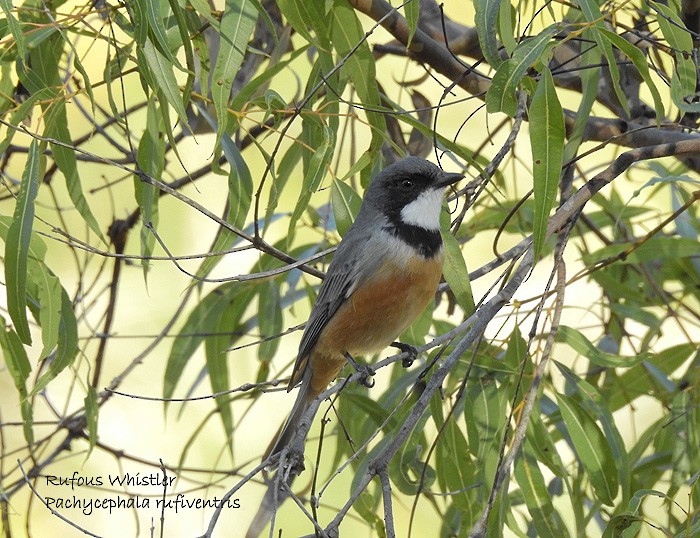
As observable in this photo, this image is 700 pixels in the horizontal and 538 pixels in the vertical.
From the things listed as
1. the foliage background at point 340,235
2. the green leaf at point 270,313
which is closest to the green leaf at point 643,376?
the foliage background at point 340,235

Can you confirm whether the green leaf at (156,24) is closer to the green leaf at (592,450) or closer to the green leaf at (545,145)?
the green leaf at (545,145)

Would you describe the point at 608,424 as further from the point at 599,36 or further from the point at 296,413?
the point at 599,36

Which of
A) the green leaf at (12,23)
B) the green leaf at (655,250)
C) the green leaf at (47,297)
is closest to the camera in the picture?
the green leaf at (12,23)

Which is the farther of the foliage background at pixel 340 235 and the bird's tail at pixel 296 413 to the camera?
the bird's tail at pixel 296 413

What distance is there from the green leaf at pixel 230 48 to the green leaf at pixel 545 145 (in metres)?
0.73

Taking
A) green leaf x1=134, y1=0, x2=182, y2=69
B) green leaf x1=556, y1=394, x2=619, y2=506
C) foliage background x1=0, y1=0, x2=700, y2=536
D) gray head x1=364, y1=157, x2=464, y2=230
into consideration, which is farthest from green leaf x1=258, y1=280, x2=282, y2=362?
→ green leaf x1=134, y1=0, x2=182, y2=69

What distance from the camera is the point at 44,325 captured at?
2566 mm

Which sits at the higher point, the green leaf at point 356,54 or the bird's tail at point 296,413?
the green leaf at point 356,54

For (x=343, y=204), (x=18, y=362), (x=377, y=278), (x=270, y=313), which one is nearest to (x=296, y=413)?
(x=270, y=313)

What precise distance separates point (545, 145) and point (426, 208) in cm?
118

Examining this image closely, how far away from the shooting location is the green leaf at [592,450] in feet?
8.85

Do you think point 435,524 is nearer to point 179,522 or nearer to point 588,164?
point 179,522

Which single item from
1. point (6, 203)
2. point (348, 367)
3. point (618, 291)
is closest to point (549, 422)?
point (618, 291)

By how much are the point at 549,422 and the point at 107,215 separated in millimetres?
2713
